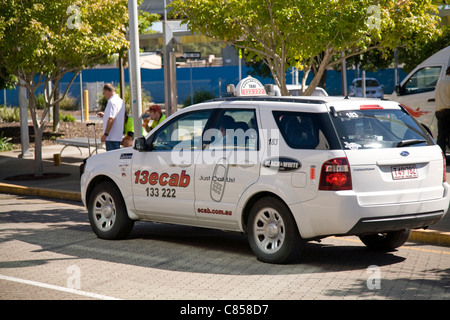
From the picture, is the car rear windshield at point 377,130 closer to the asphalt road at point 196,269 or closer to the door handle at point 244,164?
the door handle at point 244,164

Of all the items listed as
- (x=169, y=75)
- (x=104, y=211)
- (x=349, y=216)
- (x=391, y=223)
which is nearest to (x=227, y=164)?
(x=349, y=216)

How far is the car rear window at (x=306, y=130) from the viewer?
7.43m

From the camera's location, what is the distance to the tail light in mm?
7246

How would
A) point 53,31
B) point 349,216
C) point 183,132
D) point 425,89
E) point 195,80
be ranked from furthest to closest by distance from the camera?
point 195,80, point 425,89, point 53,31, point 183,132, point 349,216

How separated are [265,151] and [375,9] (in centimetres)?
477

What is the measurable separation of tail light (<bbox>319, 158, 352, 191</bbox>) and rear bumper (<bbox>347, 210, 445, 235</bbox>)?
401mm

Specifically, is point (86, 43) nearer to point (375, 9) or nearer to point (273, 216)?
point (375, 9)

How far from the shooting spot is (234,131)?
8.26m

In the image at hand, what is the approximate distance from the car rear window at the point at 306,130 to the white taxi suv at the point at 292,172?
0.04ft

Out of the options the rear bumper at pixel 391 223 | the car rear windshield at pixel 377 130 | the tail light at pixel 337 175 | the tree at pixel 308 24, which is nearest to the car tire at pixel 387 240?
the rear bumper at pixel 391 223

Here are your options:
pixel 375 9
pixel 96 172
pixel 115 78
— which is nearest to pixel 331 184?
pixel 96 172

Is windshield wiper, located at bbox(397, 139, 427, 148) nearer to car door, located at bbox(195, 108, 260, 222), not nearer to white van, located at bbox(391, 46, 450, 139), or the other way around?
car door, located at bbox(195, 108, 260, 222)

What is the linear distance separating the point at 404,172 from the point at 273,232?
4.96ft

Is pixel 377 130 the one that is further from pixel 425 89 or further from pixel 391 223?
pixel 425 89
